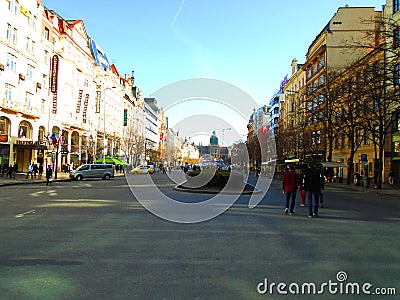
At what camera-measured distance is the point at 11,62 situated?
44.3 meters

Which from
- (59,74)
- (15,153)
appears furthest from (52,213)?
(59,74)

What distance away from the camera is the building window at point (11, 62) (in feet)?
143

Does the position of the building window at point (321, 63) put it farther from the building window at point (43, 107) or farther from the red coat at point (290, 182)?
the red coat at point (290, 182)

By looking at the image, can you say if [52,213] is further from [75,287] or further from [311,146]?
[311,146]

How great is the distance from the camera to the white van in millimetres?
45391

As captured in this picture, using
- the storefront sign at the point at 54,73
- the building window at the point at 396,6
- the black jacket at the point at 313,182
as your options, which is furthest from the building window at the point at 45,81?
the black jacket at the point at 313,182

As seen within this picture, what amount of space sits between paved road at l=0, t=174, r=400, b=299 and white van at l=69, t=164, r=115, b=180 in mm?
33657

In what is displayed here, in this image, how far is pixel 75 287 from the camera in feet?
17.8

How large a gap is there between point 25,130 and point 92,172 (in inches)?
403

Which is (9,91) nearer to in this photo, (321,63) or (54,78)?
(54,78)

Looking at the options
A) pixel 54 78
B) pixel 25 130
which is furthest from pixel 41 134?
pixel 54 78

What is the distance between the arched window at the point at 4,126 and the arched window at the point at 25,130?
2248 millimetres

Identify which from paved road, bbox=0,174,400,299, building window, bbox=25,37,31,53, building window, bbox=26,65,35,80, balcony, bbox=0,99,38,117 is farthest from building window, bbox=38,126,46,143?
paved road, bbox=0,174,400,299

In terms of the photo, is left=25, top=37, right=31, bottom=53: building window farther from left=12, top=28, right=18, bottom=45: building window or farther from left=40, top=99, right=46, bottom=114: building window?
left=40, top=99, right=46, bottom=114: building window
